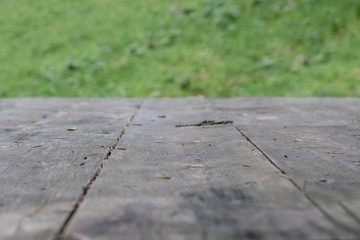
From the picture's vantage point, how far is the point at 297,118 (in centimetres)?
350

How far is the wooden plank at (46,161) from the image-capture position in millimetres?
1270

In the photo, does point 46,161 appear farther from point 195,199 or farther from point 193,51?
point 193,51

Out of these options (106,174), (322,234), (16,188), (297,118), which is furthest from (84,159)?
(297,118)

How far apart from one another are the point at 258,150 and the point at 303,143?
0.40 m

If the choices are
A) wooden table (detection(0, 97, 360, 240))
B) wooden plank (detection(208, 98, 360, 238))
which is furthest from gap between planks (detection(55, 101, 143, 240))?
wooden plank (detection(208, 98, 360, 238))

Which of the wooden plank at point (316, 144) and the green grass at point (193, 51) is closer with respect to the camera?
the wooden plank at point (316, 144)

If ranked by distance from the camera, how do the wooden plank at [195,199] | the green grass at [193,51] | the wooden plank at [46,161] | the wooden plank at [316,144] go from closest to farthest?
1. the wooden plank at [195,199]
2. the wooden plank at [46,161]
3. the wooden plank at [316,144]
4. the green grass at [193,51]

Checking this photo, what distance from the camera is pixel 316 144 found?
7.83 ft

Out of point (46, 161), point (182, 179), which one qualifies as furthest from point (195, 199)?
point (46, 161)

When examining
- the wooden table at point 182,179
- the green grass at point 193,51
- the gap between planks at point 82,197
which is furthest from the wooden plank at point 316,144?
A: the green grass at point 193,51

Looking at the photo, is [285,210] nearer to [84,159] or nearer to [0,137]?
[84,159]

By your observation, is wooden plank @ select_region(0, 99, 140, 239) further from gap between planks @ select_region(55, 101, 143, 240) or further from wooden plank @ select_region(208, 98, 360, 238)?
wooden plank @ select_region(208, 98, 360, 238)

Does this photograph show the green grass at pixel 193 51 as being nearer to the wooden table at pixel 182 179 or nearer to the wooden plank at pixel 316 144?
the wooden plank at pixel 316 144

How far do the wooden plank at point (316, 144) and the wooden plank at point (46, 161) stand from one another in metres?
0.94
